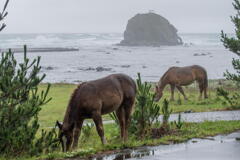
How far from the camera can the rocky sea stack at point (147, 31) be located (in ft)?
625

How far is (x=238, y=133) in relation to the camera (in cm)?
1341

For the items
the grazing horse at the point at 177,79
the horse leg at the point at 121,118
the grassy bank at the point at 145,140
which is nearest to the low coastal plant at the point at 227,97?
the grassy bank at the point at 145,140

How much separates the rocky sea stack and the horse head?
178577mm

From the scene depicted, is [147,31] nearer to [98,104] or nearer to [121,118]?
[121,118]

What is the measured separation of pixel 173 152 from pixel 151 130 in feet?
9.02

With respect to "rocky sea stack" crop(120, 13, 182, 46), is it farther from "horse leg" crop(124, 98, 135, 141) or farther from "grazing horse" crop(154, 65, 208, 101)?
"horse leg" crop(124, 98, 135, 141)

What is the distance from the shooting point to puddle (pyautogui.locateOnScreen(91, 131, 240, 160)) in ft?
33.2

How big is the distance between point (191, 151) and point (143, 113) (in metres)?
2.71

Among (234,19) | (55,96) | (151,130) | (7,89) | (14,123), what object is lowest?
(55,96)

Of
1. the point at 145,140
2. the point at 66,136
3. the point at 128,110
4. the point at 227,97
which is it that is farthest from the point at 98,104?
the point at 227,97

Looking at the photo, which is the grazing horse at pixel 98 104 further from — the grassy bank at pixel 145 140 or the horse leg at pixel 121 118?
the grassy bank at pixel 145 140

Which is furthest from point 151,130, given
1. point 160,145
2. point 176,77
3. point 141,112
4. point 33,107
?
point 176,77

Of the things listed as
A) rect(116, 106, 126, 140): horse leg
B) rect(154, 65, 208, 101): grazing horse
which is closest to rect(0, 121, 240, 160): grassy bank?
rect(116, 106, 126, 140): horse leg

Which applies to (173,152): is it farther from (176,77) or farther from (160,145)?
(176,77)
